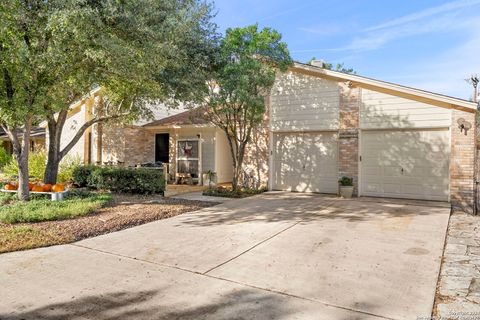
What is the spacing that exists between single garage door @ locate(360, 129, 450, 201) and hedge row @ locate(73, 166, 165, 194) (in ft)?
23.5

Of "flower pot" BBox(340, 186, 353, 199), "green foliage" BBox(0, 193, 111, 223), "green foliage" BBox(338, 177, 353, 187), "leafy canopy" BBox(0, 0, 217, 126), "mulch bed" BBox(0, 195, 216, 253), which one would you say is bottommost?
"mulch bed" BBox(0, 195, 216, 253)

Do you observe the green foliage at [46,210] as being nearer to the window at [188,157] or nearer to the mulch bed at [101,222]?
the mulch bed at [101,222]

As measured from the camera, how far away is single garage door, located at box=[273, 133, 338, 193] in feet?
39.6

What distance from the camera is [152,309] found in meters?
3.47

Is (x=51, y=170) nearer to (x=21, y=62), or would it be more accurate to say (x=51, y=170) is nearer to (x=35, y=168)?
(x=35, y=168)

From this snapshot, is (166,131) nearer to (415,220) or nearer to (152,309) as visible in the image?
(415,220)

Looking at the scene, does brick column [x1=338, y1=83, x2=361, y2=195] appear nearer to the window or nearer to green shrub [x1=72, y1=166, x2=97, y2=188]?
the window

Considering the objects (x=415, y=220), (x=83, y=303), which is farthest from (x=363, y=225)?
(x=83, y=303)

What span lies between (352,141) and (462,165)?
3281mm

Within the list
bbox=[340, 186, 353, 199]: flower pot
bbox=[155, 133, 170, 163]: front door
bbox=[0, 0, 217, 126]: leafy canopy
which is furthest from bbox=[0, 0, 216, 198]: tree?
bbox=[340, 186, 353, 199]: flower pot

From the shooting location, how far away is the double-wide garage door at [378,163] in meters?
10.3

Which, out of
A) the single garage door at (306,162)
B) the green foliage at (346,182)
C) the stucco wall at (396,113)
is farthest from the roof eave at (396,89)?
the green foliage at (346,182)

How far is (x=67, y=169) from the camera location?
14453 millimetres

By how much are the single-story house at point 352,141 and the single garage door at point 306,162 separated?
0.12 ft
